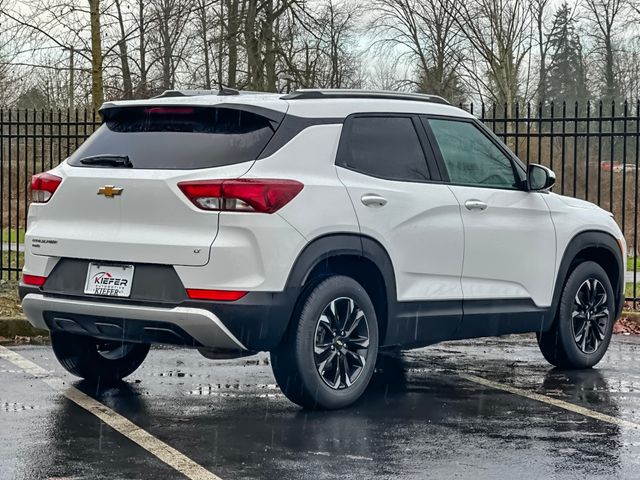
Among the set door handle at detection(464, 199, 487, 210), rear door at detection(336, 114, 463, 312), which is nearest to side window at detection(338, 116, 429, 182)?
rear door at detection(336, 114, 463, 312)

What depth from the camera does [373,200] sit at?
6957 mm

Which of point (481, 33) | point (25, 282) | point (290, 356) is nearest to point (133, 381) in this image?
point (25, 282)

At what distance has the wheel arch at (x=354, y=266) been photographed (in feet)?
21.5

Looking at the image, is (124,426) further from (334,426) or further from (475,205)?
(475,205)

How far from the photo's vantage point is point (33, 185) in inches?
283

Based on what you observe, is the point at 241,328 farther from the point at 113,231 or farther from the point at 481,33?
the point at 481,33

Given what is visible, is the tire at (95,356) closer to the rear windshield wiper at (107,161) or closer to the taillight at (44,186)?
the taillight at (44,186)

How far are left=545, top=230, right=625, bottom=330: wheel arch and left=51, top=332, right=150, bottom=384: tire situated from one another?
287 centimetres

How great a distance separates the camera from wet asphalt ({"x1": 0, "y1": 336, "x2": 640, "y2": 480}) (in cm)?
542

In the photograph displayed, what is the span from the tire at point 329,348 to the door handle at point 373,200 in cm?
45

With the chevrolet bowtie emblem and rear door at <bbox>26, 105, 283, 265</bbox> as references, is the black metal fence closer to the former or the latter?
rear door at <bbox>26, 105, 283, 265</bbox>

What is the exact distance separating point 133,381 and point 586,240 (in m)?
3.33

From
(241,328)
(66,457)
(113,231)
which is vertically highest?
(113,231)

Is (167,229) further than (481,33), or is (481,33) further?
(481,33)
